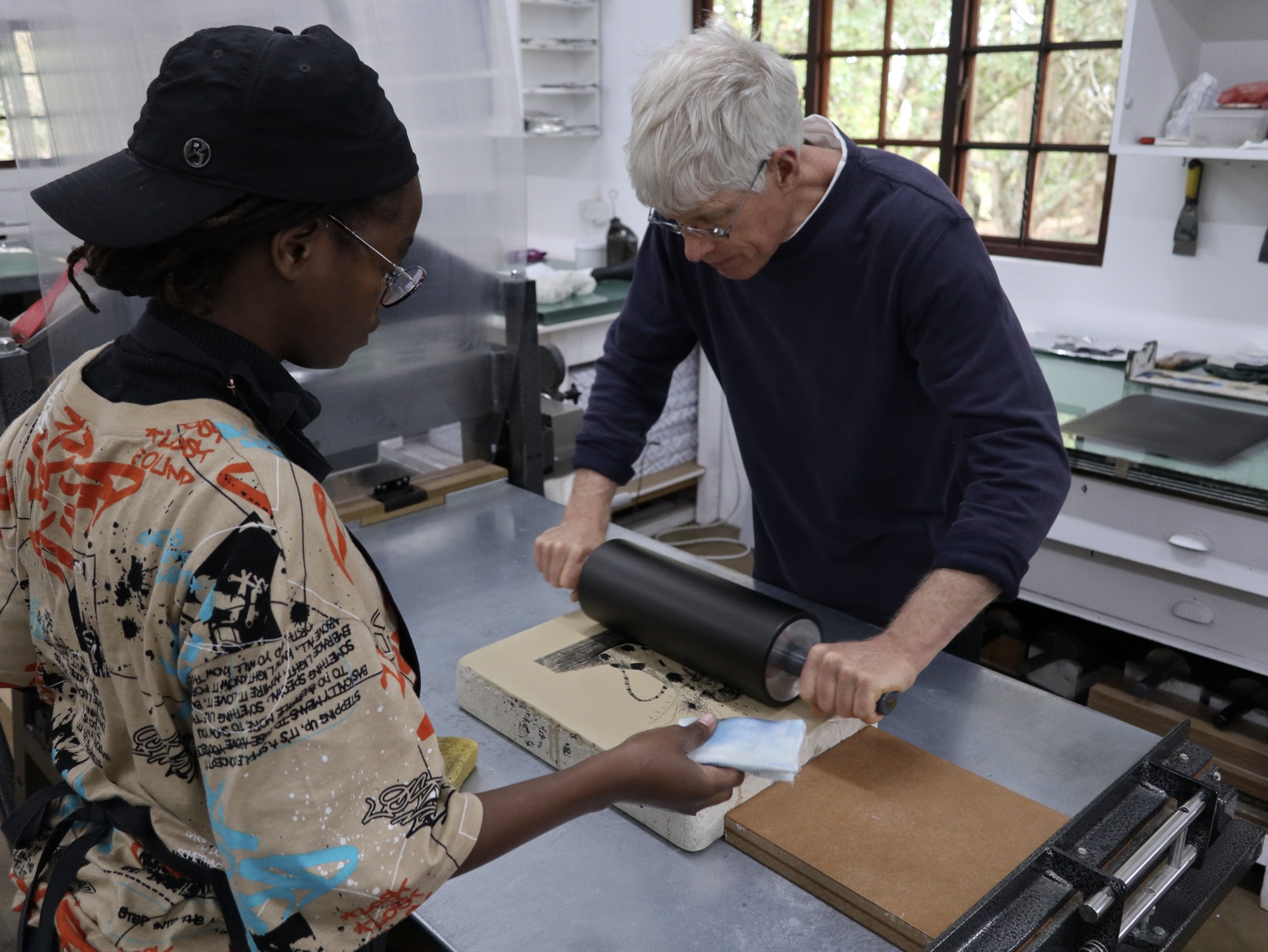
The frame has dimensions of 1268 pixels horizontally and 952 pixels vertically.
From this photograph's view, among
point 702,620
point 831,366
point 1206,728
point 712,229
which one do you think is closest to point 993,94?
point 1206,728

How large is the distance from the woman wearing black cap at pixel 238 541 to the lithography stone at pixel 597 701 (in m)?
0.28

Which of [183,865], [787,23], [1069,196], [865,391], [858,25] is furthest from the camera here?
[787,23]

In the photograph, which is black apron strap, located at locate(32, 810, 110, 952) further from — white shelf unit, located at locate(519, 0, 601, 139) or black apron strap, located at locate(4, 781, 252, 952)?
white shelf unit, located at locate(519, 0, 601, 139)

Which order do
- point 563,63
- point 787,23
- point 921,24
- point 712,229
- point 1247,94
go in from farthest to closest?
point 563,63
point 787,23
point 921,24
point 1247,94
point 712,229

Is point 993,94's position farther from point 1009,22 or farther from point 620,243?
point 620,243

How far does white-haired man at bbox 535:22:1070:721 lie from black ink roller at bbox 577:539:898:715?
5 cm

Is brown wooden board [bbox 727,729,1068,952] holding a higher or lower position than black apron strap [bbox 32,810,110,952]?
lower

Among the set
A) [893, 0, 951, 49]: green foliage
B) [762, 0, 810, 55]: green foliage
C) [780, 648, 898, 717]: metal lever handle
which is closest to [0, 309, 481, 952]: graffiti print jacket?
[780, 648, 898, 717]: metal lever handle

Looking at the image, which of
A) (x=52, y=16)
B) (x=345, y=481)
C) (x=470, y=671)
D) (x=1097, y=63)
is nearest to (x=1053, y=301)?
(x=1097, y=63)

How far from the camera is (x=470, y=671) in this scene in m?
1.15

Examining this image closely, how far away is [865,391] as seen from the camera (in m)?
1.33

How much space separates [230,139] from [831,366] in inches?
35.1

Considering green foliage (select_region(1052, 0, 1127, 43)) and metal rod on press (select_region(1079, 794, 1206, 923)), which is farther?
green foliage (select_region(1052, 0, 1127, 43))

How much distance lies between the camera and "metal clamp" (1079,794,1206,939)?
803 mm
